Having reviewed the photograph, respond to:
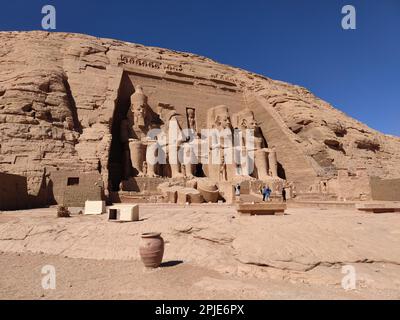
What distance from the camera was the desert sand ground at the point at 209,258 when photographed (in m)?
3.69

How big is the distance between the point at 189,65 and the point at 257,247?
1850 centimetres

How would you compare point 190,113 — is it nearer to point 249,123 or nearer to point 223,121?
point 223,121

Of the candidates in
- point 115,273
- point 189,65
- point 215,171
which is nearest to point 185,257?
point 115,273

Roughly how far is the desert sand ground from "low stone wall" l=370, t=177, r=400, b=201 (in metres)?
6.17

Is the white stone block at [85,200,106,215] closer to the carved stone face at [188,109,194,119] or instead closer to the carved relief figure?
the carved relief figure

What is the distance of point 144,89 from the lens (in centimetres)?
1866

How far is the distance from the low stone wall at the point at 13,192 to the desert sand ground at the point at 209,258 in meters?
2.68

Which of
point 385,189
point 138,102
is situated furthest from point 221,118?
point 385,189

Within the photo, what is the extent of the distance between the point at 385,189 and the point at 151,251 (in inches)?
415

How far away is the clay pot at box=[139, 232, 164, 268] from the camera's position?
455 cm

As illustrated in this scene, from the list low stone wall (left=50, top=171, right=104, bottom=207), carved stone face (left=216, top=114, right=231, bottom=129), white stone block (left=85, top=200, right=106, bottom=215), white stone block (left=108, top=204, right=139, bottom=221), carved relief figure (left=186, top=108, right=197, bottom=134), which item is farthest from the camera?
carved relief figure (left=186, top=108, right=197, bottom=134)

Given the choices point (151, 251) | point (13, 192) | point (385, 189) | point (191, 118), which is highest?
point (191, 118)

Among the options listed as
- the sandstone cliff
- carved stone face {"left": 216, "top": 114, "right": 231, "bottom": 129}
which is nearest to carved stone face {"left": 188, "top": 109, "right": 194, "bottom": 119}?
the sandstone cliff

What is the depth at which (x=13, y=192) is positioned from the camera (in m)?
9.54
